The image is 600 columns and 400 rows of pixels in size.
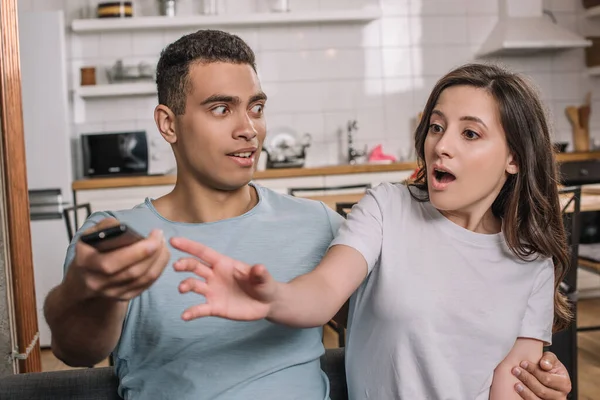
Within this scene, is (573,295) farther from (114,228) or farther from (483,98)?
(114,228)

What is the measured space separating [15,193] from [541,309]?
43.5 inches

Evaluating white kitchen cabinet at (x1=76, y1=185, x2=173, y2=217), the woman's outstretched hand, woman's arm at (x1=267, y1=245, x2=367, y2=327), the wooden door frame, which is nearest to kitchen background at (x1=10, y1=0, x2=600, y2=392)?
white kitchen cabinet at (x1=76, y1=185, x2=173, y2=217)

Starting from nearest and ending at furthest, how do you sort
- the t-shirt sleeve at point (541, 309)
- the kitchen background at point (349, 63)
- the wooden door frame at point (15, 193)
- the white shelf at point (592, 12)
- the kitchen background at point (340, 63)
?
the t-shirt sleeve at point (541, 309) < the wooden door frame at point (15, 193) < the kitchen background at point (340, 63) < the kitchen background at point (349, 63) < the white shelf at point (592, 12)

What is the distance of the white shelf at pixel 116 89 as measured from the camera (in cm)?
509

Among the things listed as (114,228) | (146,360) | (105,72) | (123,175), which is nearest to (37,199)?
(123,175)

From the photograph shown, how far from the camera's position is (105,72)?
17.7 feet

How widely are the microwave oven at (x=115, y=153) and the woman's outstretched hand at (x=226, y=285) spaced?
4.01 meters

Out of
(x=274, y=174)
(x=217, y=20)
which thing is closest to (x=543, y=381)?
(x=274, y=174)

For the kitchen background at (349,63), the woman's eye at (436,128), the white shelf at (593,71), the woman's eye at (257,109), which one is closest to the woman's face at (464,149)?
the woman's eye at (436,128)

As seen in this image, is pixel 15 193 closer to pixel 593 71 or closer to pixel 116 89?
pixel 116 89

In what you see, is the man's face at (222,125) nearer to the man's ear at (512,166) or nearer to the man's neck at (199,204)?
the man's neck at (199,204)

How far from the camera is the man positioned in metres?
1.31

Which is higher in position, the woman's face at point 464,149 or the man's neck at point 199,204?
the woman's face at point 464,149

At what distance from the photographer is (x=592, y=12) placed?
223 inches
